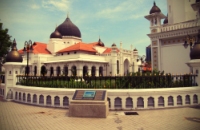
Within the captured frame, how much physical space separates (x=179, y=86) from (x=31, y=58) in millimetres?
29847

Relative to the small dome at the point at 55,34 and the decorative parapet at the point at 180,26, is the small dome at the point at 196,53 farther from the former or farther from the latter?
the small dome at the point at 55,34

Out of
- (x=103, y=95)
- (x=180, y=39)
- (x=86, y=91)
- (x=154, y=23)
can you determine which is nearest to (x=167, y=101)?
(x=103, y=95)

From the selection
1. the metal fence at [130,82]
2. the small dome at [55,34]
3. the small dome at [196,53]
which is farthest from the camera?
the small dome at [55,34]

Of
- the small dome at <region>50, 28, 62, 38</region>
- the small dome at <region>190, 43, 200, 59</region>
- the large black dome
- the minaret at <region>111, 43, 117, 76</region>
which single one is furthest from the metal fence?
the large black dome

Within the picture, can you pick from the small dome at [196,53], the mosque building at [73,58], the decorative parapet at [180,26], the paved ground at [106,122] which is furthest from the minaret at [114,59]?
the paved ground at [106,122]

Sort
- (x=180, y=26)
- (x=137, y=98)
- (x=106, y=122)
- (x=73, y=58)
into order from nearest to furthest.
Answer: (x=106, y=122) < (x=137, y=98) < (x=180, y=26) < (x=73, y=58)

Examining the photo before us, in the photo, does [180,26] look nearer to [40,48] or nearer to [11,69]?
[11,69]

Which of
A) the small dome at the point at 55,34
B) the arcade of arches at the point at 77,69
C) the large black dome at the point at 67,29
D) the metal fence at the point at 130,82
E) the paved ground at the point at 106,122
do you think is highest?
the large black dome at the point at 67,29

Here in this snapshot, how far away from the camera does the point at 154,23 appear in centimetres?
2264

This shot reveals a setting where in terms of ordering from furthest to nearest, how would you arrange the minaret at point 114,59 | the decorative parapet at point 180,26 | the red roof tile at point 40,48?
the red roof tile at point 40,48, the minaret at point 114,59, the decorative parapet at point 180,26

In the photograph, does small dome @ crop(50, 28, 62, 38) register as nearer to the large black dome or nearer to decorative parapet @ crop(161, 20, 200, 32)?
the large black dome

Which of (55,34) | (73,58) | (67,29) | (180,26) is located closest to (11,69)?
(73,58)

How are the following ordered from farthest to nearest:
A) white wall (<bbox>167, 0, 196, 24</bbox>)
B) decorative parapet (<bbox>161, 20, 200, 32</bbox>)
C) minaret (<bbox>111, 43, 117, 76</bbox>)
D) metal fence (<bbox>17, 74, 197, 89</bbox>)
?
minaret (<bbox>111, 43, 117, 76</bbox>), white wall (<bbox>167, 0, 196, 24</bbox>), decorative parapet (<bbox>161, 20, 200, 32</bbox>), metal fence (<bbox>17, 74, 197, 89</bbox>)

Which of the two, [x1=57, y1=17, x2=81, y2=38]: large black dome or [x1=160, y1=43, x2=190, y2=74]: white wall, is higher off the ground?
[x1=57, y1=17, x2=81, y2=38]: large black dome
